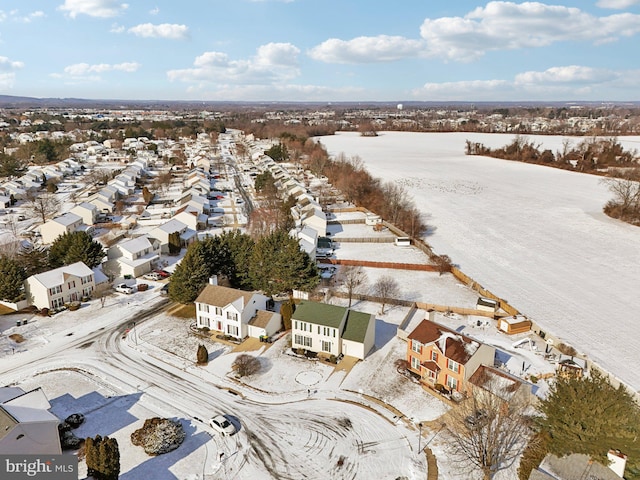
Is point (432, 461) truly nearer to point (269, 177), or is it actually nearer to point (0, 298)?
point (0, 298)

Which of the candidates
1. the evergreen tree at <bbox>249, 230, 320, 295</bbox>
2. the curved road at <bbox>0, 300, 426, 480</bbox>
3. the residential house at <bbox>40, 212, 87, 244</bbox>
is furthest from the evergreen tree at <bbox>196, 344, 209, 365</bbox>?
the residential house at <bbox>40, 212, 87, 244</bbox>

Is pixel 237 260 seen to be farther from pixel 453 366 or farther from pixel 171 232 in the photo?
pixel 453 366

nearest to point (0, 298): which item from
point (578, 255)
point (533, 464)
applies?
point (533, 464)

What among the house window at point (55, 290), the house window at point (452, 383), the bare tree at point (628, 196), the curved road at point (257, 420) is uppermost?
the bare tree at point (628, 196)

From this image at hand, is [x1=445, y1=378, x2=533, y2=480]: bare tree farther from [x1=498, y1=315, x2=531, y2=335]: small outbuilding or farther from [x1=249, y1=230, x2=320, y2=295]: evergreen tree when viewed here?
[x1=249, y1=230, x2=320, y2=295]: evergreen tree

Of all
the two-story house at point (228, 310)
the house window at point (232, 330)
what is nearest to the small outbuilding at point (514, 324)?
the two-story house at point (228, 310)

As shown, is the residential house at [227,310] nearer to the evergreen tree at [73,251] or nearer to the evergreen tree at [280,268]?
the evergreen tree at [280,268]

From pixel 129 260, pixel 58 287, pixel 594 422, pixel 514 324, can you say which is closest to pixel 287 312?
pixel 514 324
